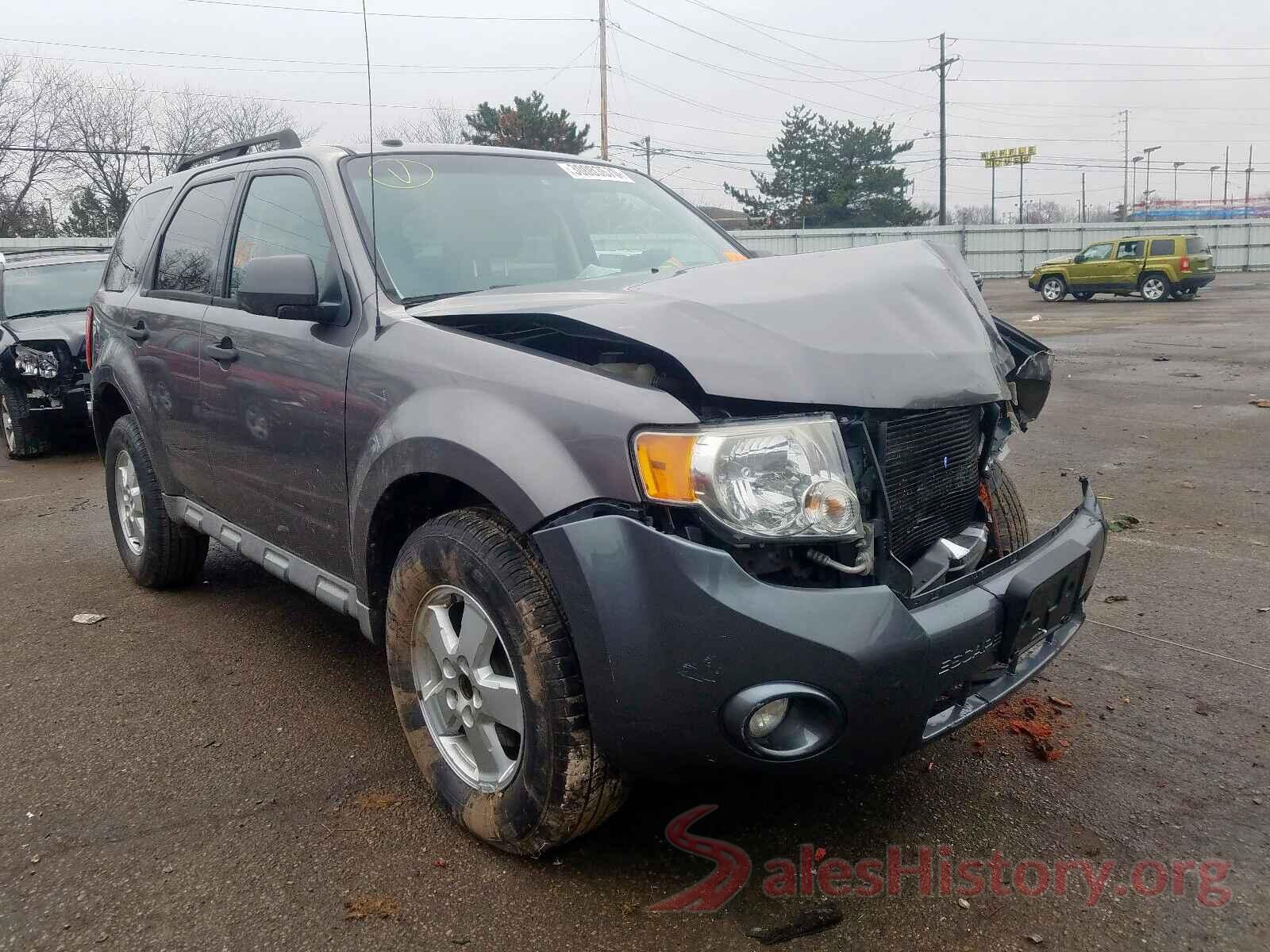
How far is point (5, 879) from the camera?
2529 millimetres

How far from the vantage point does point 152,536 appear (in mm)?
4578

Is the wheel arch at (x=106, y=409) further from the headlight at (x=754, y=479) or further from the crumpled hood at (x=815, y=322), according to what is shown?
the headlight at (x=754, y=479)

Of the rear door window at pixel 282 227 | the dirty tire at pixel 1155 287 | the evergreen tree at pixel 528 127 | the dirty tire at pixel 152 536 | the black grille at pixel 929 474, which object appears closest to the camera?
the black grille at pixel 929 474

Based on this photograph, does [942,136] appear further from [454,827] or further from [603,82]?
[454,827]

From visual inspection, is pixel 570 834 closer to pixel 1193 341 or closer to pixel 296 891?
pixel 296 891

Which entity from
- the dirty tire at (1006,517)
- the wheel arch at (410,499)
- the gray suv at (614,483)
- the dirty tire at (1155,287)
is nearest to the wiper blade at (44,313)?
the gray suv at (614,483)

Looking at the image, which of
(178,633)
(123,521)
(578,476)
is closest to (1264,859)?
(578,476)

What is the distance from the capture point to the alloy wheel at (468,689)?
96.1 inches

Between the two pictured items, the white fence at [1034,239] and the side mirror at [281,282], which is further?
the white fence at [1034,239]

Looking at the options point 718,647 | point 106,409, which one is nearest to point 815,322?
point 718,647

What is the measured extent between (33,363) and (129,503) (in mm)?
4786

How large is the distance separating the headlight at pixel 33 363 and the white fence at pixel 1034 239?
3326 centimetres

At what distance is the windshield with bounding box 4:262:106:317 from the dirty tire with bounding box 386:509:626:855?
345 inches

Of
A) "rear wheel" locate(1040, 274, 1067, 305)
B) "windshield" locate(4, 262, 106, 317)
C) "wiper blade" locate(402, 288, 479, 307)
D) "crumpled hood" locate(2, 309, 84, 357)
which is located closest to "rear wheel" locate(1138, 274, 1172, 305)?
→ "rear wheel" locate(1040, 274, 1067, 305)
